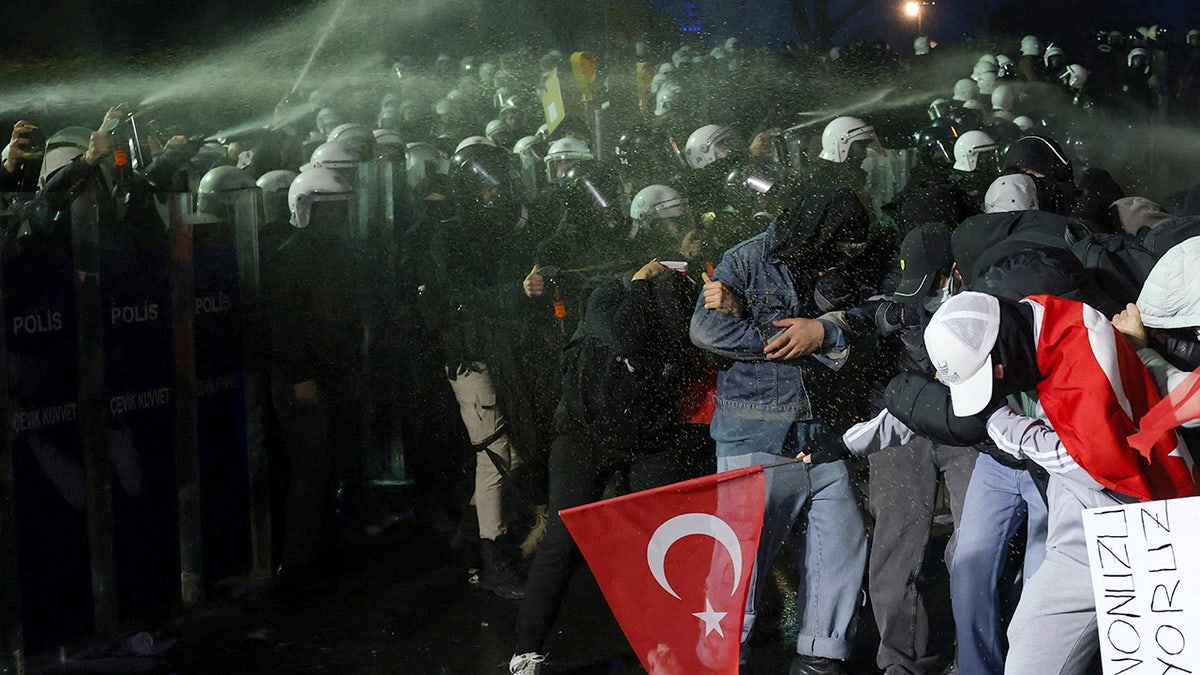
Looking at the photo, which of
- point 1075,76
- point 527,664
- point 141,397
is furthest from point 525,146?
point 1075,76

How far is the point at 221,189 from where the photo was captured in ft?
21.5

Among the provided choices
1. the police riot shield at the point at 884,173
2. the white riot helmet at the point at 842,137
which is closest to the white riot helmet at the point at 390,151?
the white riot helmet at the point at 842,137

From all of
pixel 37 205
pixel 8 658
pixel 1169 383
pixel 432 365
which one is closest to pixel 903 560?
pixel 1169 383

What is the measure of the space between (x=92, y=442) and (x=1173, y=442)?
151 inches

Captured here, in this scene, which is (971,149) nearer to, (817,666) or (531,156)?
(531,156)

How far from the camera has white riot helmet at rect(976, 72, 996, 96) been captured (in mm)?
13127

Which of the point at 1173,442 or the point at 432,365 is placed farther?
the point at 432,365

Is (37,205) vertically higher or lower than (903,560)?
higher

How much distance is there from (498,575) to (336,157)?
292 cm

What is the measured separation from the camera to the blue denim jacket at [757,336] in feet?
13.6

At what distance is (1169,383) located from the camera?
10.0 feet

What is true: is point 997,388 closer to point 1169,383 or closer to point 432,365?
point 1169,383

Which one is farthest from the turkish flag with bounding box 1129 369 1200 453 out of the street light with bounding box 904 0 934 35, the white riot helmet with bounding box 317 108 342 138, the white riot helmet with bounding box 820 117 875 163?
the street light with bounding box 904 0 934 35

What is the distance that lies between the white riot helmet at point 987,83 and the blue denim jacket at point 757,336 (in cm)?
956
